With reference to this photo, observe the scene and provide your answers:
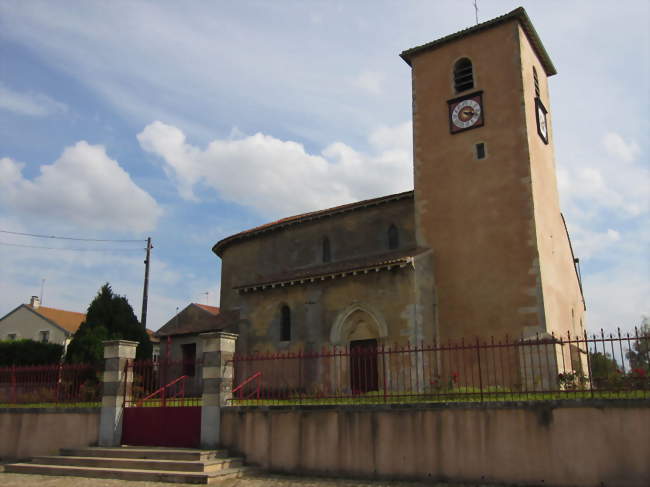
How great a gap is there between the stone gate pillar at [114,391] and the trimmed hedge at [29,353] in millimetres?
→ 20377

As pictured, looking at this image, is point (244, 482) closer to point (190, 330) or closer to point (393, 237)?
point (393, 237)

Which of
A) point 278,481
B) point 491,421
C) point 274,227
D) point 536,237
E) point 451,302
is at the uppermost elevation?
point 274,227

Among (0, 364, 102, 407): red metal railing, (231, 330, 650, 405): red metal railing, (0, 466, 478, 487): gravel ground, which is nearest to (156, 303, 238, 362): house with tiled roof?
(231, 330, 650, 405): red metal railing

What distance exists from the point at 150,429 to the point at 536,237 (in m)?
12.8

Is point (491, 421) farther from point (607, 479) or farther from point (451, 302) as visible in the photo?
point (451, 302)

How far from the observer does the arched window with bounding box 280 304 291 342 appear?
22.2m

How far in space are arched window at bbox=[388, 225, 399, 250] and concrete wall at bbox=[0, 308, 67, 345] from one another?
31626 mm

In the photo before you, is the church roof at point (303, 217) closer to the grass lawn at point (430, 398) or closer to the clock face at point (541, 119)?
the clock face at point (541, 119)

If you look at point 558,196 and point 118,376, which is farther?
point 558,196

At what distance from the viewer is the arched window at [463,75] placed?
2205cm

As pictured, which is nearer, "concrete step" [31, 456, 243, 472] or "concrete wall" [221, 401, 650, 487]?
"concrete wall" [221, 401, 650, 487]

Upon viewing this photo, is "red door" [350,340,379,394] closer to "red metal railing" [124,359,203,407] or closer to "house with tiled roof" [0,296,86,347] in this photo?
"red metal railing" [124,359,203,407]

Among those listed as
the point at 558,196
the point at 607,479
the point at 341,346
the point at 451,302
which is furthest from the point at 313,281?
the point at 607,479

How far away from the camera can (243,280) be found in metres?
28.3
